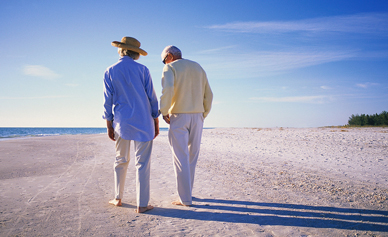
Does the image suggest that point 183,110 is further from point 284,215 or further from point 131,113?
point 284,215

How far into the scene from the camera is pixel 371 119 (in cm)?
2933

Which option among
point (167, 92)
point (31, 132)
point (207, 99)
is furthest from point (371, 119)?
point (31, 132)

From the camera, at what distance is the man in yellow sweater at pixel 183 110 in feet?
10.5

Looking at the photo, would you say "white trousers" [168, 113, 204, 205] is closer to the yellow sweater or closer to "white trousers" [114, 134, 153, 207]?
the yellow sweater

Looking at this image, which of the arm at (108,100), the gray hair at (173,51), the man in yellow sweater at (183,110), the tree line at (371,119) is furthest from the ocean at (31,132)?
the tree line at (371,119)

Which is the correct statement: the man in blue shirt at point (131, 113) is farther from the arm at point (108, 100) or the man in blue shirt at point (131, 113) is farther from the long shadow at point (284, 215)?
the long shadow at point (284, 215)

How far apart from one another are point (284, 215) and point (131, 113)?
2282mm

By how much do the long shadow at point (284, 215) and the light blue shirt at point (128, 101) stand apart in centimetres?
107

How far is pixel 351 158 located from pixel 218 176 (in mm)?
4609

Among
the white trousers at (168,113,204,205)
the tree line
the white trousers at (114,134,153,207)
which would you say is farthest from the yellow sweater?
the tree line

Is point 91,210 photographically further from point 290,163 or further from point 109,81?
point 290,163

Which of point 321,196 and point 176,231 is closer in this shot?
point 176,231

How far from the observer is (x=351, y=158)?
23.0ft

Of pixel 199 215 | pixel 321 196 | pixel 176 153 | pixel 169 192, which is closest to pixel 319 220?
pixel 321 196
